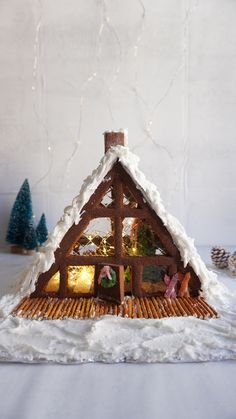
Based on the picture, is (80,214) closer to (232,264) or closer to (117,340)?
(117,340)

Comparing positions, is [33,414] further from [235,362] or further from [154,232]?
[154,232]

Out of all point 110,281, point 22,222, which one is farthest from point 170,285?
point 22,222

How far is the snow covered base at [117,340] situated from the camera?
0.78 m

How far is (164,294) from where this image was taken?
110 centimetres

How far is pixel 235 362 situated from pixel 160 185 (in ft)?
4.67

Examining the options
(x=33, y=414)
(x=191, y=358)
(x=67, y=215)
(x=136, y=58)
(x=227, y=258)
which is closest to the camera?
(x=33, y=414)

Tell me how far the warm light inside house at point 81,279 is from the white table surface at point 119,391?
39 centimetres

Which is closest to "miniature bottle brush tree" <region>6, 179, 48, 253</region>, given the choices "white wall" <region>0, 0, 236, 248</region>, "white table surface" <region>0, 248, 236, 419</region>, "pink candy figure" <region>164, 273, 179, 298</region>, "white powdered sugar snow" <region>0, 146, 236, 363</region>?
"white wall" <region>0, 0, 236, 248</region>

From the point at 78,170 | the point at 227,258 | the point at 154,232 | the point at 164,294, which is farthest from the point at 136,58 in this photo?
the point at 164,294

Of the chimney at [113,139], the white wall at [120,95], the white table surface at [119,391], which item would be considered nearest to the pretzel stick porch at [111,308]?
the white table surface at [119,391]

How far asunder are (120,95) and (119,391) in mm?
1650

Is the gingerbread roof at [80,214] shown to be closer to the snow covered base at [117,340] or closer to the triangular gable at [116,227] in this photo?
the triangular gable at [116,227]

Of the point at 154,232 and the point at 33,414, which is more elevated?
the point at 154,232

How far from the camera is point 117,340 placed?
835mm
